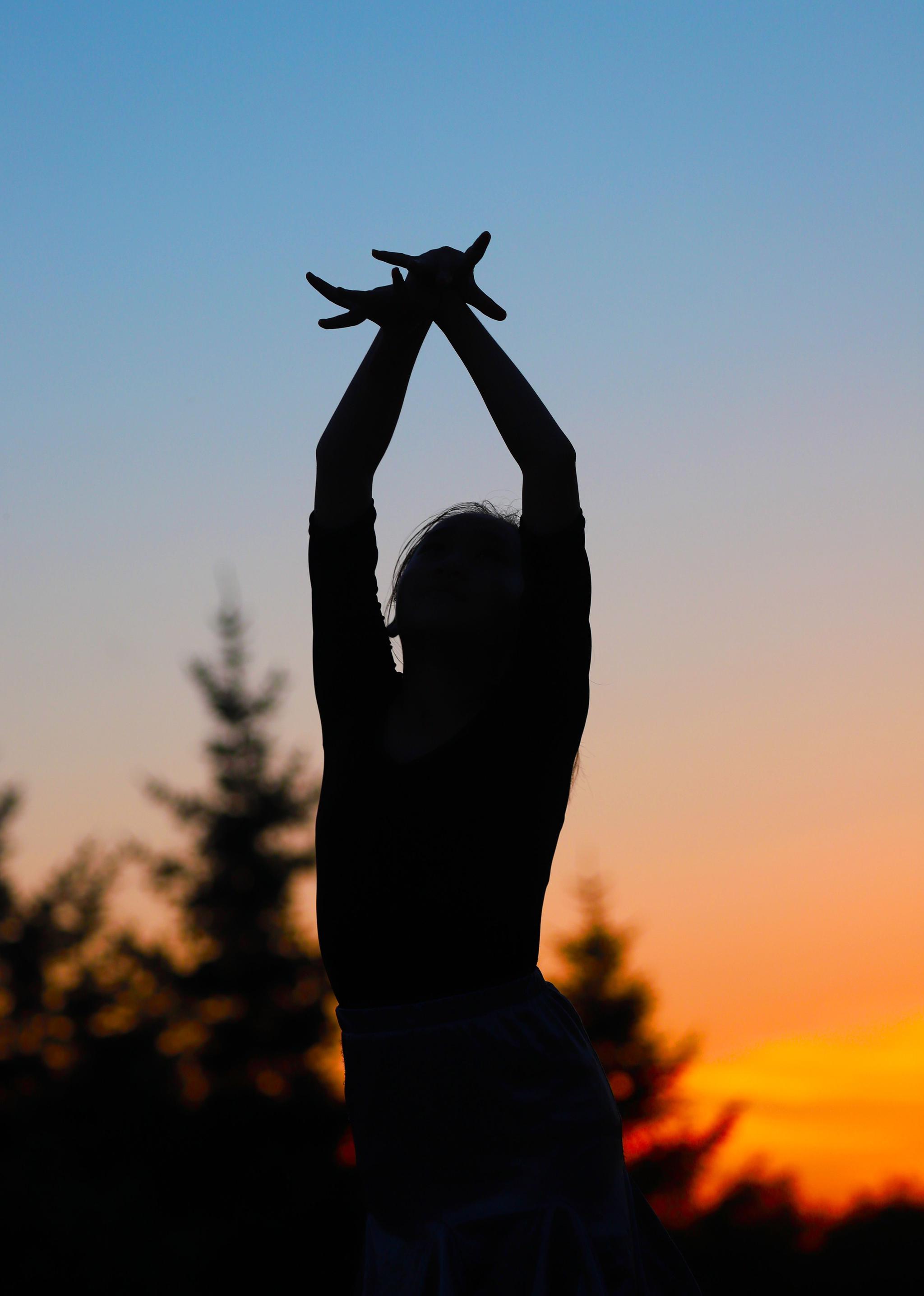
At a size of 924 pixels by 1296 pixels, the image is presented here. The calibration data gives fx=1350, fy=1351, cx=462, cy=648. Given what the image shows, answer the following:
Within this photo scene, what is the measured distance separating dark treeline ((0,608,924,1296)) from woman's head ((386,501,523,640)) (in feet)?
54.1

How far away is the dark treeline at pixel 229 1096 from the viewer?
67.9 feet

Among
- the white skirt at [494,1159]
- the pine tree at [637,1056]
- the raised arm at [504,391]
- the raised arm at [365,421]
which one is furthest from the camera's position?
the pine tree at [637,1056]

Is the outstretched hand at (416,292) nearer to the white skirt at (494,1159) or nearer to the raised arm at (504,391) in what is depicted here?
the raised arm at (504,391)

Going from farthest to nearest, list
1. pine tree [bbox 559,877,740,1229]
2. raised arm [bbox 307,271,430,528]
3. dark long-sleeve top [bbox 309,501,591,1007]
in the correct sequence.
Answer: pine tree [bbox 559,877,740,1229], raised arm [bbox 307,271,430,528], dark long-sleeve top [bbox 309,501,591,1007]

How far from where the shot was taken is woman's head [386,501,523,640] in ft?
9.84

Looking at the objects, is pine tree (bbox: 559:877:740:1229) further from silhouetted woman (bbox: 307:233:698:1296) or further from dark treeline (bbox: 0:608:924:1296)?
silhouetted woman (bbox: 307:233:698:1296)

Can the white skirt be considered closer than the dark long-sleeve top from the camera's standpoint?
Yes

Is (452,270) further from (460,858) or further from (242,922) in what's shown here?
(242,922)

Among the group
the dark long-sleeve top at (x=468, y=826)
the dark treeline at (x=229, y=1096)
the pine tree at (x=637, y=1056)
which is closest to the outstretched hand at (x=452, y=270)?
the dark long-sleeve top at (x=468, y=826)

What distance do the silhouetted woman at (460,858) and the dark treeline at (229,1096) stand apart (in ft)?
54.5

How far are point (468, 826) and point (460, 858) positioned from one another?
0.07 meters

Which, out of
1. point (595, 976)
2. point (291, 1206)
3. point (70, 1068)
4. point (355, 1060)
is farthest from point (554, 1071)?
point (595, 976)

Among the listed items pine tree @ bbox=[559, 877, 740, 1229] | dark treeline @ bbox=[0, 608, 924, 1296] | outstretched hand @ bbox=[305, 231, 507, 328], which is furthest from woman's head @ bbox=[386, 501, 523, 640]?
pine tree @ bbox=[559, 877, 740, 1229]

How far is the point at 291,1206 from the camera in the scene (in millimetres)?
20781
